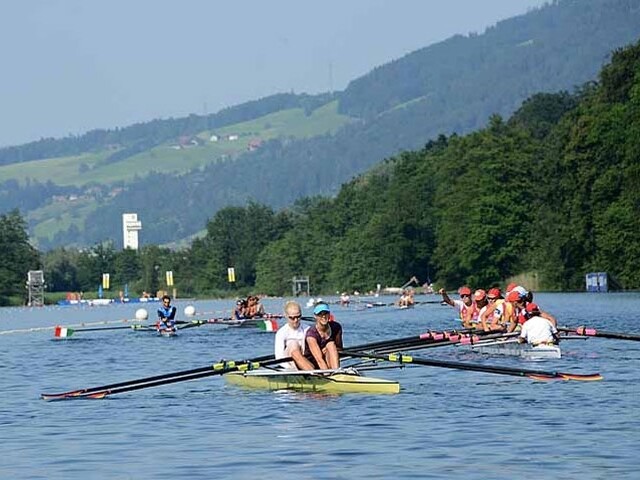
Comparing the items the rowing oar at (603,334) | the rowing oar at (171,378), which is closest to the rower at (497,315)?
the rowing oar at (603,334)

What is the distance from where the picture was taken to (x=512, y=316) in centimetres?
3472

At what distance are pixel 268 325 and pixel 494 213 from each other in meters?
68.4

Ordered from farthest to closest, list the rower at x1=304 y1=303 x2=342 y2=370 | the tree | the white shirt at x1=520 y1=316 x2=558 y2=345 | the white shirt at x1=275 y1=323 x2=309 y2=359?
the tree
the white shirt at x1=520 y1=316 x2=558 y2=345
the white shirt at x1=275 y1=323 x2=309 y2=359
the rower at x1=304 y1=303 x2=342 y2=370

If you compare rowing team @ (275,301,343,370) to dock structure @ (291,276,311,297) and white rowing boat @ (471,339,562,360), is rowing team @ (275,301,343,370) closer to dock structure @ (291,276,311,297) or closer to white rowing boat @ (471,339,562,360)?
white rowing boat @ (471,339,562,360)

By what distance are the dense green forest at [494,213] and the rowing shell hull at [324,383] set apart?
64784 mm

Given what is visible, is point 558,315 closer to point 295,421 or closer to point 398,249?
point 295,421

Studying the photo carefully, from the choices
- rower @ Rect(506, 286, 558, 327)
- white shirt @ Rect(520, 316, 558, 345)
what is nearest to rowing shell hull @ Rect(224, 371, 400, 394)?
white shirt @ Rect(520, 316, 558, 345)

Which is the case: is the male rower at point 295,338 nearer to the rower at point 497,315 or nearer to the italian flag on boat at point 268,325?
the rower at point 497,315

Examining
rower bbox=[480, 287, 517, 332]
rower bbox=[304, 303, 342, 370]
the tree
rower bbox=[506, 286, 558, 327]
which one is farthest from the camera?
the tree

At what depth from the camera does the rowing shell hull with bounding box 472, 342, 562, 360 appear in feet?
104

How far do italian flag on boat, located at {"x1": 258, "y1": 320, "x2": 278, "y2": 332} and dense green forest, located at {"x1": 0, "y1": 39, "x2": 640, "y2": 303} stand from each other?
4083cm

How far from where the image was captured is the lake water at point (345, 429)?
1864 centimetres

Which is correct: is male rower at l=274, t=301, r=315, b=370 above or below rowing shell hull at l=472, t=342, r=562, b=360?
above

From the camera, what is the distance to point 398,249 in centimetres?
14250
